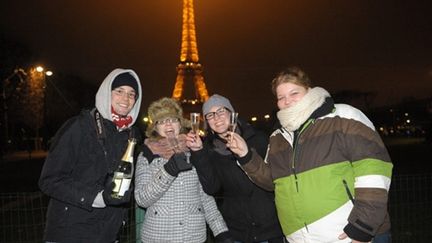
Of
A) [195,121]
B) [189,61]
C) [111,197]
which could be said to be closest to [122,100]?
[195,121]

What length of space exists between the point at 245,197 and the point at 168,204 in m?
0.77

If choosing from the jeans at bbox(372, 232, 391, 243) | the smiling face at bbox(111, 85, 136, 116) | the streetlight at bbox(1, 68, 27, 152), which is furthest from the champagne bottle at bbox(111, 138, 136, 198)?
the streetlight at bbox(1, 68, 27, 152)

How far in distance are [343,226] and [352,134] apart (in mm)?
662

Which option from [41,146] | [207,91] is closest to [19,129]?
[41,146]

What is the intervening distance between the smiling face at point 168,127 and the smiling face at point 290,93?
105cm

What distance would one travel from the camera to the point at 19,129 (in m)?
55.8

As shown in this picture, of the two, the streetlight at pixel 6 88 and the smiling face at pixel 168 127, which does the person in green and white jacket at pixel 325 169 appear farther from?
the streetlight at pixel 6 88

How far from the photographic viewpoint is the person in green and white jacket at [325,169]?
3027 mm

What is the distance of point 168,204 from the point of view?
3945 millimetres

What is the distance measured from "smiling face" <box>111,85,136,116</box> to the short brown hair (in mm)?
1243

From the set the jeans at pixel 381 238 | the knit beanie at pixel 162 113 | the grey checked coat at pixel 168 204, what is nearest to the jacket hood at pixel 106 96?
the knit beanie at pixel 162 113

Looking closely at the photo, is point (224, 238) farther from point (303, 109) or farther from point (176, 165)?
point (303, 109)

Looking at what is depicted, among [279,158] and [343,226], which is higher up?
[279,158]

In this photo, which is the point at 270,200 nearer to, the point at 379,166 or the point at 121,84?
the point at 379,166
